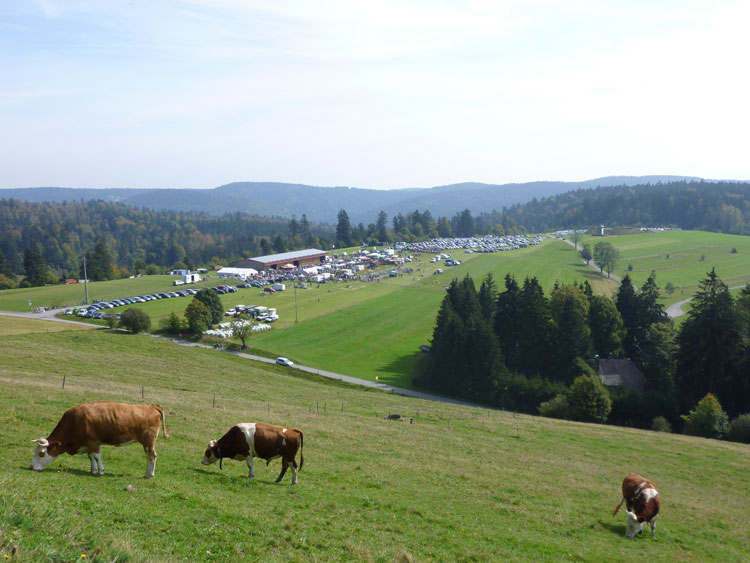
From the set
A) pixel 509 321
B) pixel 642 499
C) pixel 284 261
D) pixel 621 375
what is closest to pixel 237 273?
pixel 284 261

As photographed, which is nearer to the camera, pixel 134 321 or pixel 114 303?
pixel 134 321

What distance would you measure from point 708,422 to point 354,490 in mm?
42770

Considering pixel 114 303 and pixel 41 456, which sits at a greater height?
pixel 41 456

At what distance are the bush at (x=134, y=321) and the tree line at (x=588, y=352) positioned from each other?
135 feet

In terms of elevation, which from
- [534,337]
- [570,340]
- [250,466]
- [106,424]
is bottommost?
[534,337]

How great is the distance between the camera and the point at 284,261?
559ft

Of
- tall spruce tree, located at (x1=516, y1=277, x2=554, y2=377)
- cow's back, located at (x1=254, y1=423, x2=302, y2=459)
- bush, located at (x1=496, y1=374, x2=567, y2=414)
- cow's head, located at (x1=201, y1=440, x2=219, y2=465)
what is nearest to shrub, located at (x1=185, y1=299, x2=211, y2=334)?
bush, located at (x1=496, y1=374, x2=567, y2=414)

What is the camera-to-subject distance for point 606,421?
5306cm

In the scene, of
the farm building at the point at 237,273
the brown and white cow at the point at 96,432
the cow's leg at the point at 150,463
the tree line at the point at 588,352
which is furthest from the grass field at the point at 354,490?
the farm building at the point at 237,273

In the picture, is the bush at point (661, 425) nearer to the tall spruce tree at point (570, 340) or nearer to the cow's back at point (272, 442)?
the tall spruce tree at point (570, 340)

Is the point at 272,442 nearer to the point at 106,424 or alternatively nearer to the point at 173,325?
the point at 106,424

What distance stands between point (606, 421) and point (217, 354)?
47.1 m

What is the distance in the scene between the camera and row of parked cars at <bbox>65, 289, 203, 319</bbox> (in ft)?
293

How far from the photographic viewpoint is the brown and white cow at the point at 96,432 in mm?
14070
